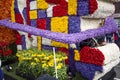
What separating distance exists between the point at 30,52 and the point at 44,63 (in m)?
1.04

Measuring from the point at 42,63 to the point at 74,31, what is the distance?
1734 mm

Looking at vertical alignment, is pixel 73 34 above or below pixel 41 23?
below

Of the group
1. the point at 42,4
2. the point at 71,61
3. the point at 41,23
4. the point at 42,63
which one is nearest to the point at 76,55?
the point at 71,61

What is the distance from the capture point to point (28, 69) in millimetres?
8555

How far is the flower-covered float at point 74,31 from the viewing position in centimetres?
719

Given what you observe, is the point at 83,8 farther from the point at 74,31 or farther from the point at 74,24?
the point at 74,31

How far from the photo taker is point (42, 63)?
8.18m

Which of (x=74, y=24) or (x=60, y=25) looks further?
(x=60, y=25)

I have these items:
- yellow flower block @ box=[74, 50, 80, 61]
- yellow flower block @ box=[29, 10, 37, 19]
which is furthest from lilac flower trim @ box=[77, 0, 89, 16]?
yellow flower block @ box=[29, 10, 37, 19]

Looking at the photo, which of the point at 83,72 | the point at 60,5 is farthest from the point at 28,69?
the point at 60,5

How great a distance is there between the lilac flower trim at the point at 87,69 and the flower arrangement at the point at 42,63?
62cm

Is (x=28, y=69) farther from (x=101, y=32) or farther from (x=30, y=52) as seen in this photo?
(x=101, y=32)

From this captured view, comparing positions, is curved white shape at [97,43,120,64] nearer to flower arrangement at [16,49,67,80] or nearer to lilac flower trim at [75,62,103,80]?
lilac flower trim at [75,62,103,80]

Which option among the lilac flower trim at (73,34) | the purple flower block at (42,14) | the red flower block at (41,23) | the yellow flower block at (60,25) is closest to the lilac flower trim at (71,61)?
the yellow flower block at (60,25)
